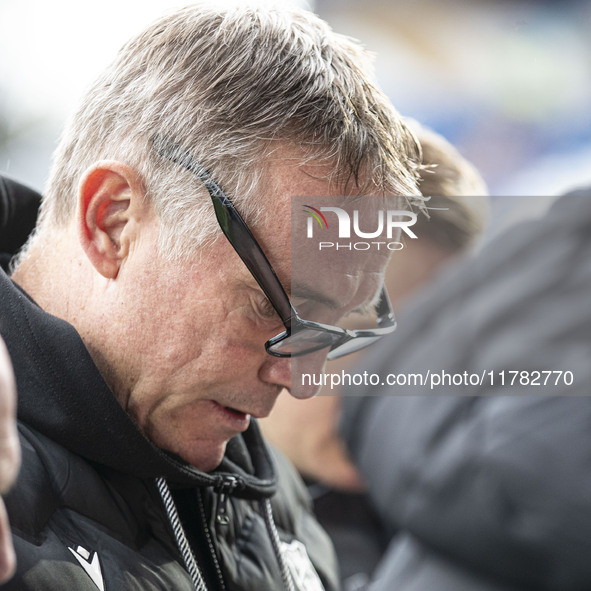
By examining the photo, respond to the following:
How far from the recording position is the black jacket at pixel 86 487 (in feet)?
2.52

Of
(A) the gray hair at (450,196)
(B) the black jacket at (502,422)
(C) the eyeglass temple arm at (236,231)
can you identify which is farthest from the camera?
(A) the gray hair at (450,196)

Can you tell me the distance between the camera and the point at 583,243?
4.09ft

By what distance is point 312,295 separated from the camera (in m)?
0.93

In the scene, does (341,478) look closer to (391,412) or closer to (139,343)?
(391,412)

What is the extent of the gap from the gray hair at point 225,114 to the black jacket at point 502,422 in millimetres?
337

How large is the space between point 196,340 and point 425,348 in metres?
0.46

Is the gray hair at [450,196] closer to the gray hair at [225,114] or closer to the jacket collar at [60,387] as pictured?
the gray hair at [225,114]

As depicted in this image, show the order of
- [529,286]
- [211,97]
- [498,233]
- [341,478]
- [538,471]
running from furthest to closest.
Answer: [341,478] → [498,233] → [529,286] → [538,471] → [211,97]

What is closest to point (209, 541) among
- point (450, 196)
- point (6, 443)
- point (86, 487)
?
point (86, 487)

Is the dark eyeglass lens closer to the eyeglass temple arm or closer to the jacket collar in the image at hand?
the eyeglass temple arm

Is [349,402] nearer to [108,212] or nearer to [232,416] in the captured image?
[232,416]

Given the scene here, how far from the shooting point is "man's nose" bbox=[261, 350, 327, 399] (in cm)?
97

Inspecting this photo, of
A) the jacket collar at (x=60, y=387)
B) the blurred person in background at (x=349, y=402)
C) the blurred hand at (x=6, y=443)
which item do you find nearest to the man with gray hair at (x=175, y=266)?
the jacket collar at (x=60, y=387)

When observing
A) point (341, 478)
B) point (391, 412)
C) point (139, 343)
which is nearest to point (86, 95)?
point (139, 343)
